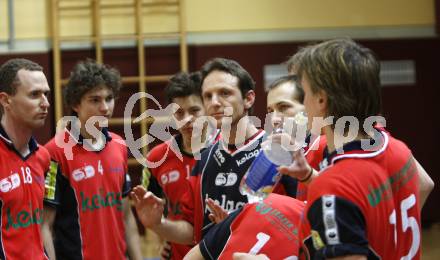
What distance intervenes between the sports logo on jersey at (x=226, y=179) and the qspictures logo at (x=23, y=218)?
89 centimetres

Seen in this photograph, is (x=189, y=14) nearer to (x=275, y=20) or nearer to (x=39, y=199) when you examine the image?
(x=275, y=20)

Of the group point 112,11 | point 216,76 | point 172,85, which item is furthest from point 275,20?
point 216,76

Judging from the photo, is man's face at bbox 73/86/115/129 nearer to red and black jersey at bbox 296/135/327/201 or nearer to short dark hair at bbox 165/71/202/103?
short dark hair at bbox 165/71/202/103

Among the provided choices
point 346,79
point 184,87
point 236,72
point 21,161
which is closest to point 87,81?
point 184,87

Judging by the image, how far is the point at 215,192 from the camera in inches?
116

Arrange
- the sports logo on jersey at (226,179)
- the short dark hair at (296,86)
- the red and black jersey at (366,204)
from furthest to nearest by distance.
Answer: the short dark hair at (296,86), the sports logo on jersey at (226,179), the red and black jersey at (366,204)

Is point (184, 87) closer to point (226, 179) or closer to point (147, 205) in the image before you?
point (226, 179)

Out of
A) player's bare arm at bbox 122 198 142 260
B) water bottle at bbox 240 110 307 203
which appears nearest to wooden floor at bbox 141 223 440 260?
player's bare arm at bbox 122 198 142 260

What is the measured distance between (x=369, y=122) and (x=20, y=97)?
200cm

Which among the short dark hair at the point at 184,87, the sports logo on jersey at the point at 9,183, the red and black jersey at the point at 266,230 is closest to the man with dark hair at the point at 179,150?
the short dark hair at the point at 184,87

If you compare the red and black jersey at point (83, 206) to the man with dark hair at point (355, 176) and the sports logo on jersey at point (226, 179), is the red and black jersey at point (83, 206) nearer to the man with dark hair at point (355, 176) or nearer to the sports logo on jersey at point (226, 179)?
the sports logo on jersey at point (226, 179)

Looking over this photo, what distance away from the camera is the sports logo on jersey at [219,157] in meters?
3.01

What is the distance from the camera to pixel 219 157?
3.04 metres

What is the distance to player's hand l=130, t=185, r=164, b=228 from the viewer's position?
8.06ft
